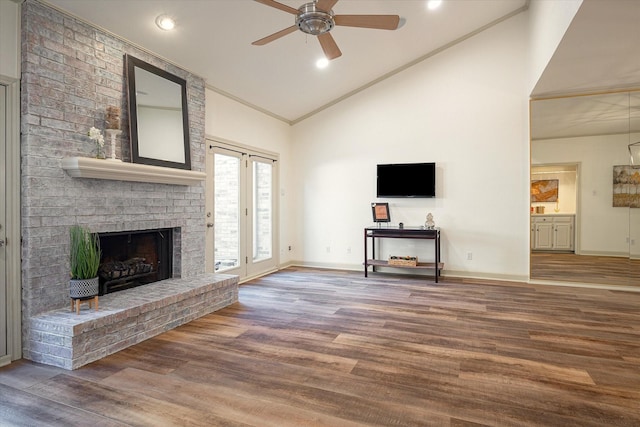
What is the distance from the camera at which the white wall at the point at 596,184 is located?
4922 mm

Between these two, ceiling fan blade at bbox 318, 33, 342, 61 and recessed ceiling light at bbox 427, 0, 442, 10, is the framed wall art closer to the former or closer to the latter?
recessed ceiling light at bbox 427, 0, 442, 10

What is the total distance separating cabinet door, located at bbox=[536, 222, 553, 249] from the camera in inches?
211

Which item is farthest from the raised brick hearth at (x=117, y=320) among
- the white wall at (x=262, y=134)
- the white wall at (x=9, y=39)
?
the white wall at (x=262, y=134)

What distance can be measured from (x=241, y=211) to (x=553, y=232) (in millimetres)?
4741

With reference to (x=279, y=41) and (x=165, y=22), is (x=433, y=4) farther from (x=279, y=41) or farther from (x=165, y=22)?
(x=165, y=22)

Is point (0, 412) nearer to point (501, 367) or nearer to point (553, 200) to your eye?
point (501, 367)

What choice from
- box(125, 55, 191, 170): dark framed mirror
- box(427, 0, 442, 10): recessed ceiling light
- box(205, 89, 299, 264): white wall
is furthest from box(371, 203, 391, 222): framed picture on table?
box(125, 55, 191, 170): dark framed mirror

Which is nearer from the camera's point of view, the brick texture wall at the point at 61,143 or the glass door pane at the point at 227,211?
the brick texture wall at the point at 61,143

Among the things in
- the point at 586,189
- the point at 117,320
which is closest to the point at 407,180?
the point at 586,189

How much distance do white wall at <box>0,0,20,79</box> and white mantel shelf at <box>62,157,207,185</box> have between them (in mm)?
738

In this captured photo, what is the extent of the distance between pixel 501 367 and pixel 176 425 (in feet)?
7.29

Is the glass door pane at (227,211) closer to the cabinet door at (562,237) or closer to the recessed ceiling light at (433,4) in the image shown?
the recessed ceiling light at (433,4)

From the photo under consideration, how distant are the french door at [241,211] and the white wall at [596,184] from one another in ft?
14.1

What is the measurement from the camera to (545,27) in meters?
4.15
